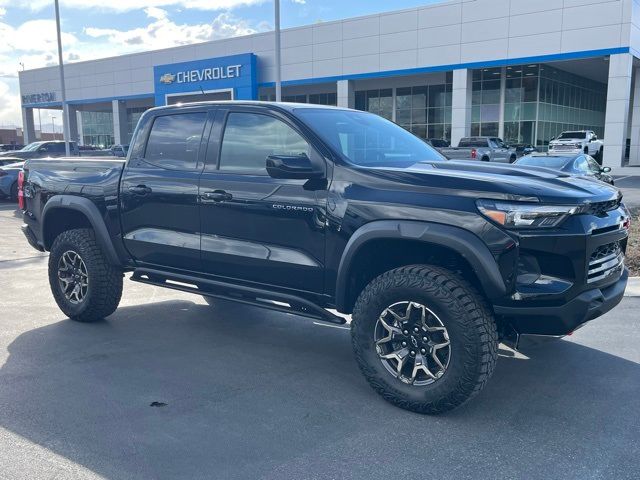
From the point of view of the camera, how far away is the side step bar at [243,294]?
432 cm

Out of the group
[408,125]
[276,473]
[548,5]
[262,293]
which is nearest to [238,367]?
[262,293]

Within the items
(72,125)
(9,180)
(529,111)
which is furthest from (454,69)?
(72,125)

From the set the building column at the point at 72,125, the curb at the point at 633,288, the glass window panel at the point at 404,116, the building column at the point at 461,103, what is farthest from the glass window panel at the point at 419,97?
the curb at the point at 633,288

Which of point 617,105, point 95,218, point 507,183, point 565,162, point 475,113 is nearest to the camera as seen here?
point 507,183

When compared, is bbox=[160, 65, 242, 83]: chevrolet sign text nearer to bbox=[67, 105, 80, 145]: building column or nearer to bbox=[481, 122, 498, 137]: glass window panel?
bbox=[67, 105, 80, 145]: building column

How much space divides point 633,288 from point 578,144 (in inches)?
1030

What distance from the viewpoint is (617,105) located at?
29.1 m

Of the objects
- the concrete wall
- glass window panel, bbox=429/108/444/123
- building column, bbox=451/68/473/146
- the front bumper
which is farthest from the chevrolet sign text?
the front bumper

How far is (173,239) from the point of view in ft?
16.6

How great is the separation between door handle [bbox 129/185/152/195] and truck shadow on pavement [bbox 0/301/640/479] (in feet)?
4.38

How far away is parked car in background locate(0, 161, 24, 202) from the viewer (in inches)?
667

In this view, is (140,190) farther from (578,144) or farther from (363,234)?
(578,144)

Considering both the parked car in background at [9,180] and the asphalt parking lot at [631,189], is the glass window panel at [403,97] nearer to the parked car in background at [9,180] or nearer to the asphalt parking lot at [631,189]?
the asphalt parking lot at [631,189]

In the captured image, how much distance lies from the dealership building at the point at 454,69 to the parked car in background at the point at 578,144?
1.44 m
